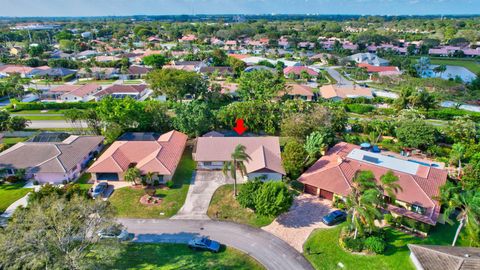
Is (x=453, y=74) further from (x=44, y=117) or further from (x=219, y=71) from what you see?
(x=44, y=117)

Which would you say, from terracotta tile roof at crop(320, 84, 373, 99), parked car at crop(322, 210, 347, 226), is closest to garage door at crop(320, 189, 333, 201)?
parked car at crop(322, 210, 347, 226)

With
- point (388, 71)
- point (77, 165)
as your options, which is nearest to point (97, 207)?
point (77, 165)

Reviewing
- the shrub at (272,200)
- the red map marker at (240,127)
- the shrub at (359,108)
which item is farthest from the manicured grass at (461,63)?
the shrub at (272,200)

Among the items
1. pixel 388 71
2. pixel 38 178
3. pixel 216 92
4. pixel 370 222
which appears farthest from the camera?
pixel 388 71

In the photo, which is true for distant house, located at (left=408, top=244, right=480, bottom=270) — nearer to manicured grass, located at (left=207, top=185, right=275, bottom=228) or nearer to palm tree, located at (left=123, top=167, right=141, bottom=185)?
manicured grass, located at (left=207, top=185, right=275, bottom=228)

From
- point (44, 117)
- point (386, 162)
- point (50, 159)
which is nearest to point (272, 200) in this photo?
point (386, 162)

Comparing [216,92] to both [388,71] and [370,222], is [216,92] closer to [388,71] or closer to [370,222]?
[370,222]

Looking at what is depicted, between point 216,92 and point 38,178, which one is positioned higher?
point 216,92
